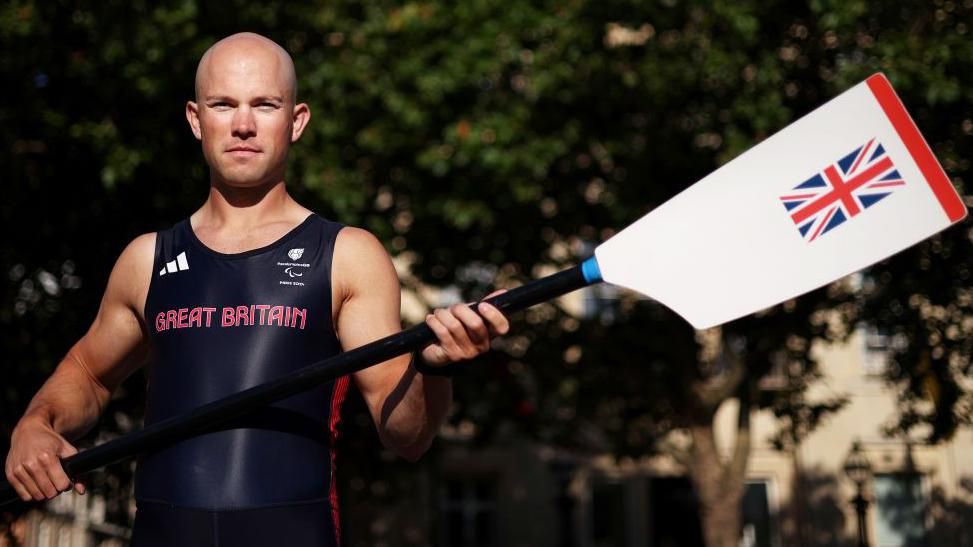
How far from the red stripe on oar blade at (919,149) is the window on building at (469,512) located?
903 inches

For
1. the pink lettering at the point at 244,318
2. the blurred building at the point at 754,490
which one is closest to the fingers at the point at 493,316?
A: the pink lettering at the point at 244,318

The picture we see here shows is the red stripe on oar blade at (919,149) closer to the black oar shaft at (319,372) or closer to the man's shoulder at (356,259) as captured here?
the black oar shaft at (319,372)

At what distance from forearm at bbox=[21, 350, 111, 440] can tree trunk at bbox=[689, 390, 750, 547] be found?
40.4ft

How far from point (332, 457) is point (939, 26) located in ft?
34.7

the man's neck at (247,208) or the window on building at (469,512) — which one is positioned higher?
the window on building at (469,512)

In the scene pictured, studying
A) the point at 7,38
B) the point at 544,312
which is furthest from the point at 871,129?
the point at 544,312

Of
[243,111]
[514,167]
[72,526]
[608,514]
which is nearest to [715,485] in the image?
[514,167]

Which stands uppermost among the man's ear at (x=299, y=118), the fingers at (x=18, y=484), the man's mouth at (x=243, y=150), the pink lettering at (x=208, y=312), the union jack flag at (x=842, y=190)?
the man's ear at (x=299, y=118)

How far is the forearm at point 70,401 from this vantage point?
3.09 meters

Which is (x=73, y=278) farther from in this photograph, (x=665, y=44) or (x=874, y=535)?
(x=874, y=535)

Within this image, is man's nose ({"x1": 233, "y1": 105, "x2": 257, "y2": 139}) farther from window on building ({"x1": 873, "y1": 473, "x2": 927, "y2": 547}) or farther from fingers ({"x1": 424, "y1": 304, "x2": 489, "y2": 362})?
window on building ({"x1": 873, "y1": 473, "x2": 927, "y2": 547})

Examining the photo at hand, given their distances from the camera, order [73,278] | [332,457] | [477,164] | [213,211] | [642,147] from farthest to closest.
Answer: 1. [642,147]
2. [477,164]
3. [73,278]
4. [213,211]
5. [332,457]

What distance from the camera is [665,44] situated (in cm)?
1288

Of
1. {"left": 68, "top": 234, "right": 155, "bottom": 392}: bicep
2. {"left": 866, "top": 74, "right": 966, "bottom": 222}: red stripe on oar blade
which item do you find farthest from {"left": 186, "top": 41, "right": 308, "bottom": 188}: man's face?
{"left": 866, "top": 74, "right": 966, "bottom": 222}: red stripe on oar blade
